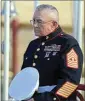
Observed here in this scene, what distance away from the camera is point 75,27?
14.0ft

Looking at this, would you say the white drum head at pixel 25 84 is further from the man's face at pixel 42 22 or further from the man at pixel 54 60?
the man's face at pixel 42 22

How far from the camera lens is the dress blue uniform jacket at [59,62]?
2658 millimetres

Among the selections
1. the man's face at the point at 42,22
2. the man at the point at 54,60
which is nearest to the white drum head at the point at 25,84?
the man at the point at 54,60

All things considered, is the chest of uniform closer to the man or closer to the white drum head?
the man

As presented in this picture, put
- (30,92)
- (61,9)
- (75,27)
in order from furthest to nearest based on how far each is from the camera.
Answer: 1. (61,9)
2. (75,27)
3. (30,92)

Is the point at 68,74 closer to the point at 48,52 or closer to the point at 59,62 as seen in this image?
the point at 59,62

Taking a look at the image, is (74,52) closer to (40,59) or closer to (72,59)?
(72,59)

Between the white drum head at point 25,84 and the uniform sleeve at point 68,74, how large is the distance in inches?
5.0

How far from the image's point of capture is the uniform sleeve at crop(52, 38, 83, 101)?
8.70 feet

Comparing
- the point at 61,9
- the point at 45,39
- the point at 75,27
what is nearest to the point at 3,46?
the point at 75,27

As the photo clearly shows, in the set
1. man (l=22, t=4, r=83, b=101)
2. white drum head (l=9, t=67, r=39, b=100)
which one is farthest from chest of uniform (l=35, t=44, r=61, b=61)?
white drum head (l=9, t=67, r=39, b=100)

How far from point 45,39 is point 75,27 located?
1.48 meters

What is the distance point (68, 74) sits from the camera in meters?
2.65

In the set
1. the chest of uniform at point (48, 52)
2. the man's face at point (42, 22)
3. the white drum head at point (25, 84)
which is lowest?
the white drum head at point (25, 84)
